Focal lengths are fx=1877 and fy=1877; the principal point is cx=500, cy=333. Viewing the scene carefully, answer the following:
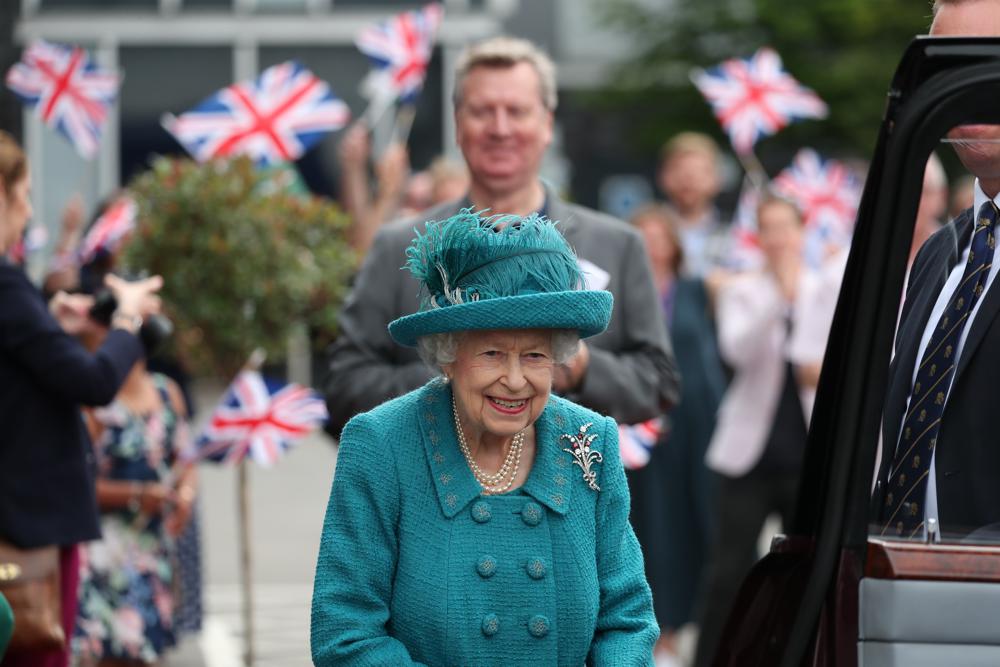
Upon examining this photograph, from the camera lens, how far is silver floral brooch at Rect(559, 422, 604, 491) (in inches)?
127

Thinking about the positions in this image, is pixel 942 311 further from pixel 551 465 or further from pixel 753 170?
pixel 753 170

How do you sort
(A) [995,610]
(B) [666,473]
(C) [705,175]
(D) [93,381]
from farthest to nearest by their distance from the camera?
(C) [705,175] < (B) [666,473] < (D) [93,381] < (A) [995,610]

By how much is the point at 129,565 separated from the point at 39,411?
6.66 ft

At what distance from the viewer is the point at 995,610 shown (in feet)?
8.98

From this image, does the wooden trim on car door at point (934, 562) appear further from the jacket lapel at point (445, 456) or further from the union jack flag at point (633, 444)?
the union jack flag at point (633, 444)

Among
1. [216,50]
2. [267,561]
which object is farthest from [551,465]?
[216,50]

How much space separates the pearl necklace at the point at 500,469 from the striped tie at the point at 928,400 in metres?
0.67

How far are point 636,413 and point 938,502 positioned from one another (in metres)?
1.99

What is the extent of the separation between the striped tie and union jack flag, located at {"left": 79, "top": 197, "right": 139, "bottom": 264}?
18.2 ft

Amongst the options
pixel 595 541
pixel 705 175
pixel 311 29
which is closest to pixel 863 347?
pixel 595 541

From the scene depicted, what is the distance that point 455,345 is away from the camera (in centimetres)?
320

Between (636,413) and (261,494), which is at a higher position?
(636,413)

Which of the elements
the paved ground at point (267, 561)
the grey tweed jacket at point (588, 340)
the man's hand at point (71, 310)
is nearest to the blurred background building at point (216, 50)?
the paved ground at point (267, 561)

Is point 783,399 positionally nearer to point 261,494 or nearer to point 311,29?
point 261,494
